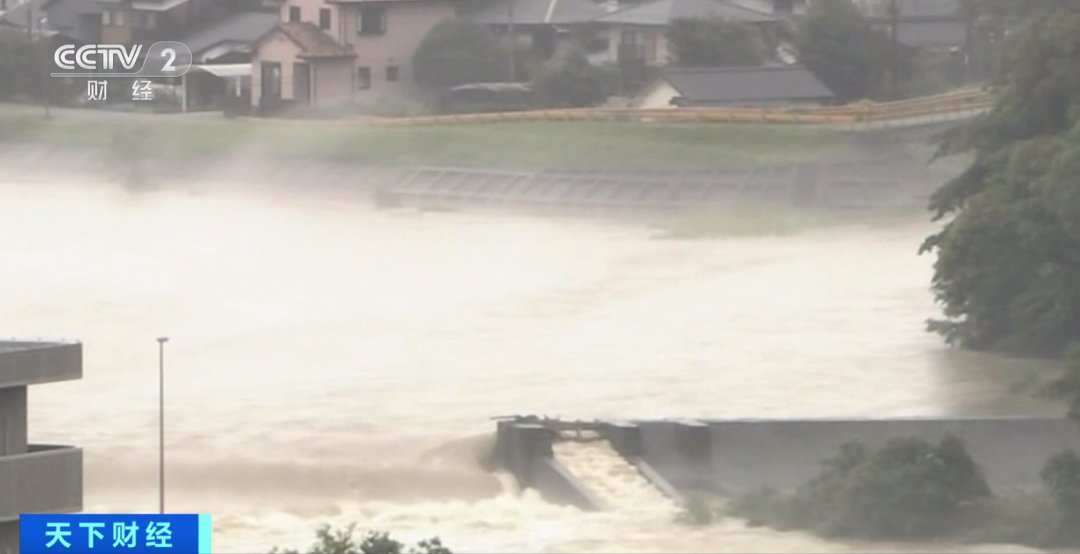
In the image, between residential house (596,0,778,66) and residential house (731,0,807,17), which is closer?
residential house (596,0,778,66)

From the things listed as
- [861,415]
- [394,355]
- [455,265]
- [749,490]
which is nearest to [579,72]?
[455,265]

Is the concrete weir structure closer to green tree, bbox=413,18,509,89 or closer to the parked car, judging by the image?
the parked car

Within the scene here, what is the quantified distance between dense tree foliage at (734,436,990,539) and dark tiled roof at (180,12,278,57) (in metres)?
10.0

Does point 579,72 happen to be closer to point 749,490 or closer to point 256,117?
point 256,117

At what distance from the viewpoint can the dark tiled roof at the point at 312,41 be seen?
1672 centimetres

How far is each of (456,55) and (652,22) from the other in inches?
43.9

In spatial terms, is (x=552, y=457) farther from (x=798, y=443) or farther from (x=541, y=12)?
(x=541, y=12)

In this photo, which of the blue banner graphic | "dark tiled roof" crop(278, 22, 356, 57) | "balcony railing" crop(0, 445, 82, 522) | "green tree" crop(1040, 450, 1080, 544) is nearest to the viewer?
the blue banner graphic

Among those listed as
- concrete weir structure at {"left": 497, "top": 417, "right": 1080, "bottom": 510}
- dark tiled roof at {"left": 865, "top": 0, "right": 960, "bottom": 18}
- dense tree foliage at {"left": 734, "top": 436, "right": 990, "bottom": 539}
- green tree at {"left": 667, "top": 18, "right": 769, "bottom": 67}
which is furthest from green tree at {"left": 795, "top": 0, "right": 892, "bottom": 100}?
dense tree foliage at {"left": 734, "top": 436, "right": 990, "bottom": 539}

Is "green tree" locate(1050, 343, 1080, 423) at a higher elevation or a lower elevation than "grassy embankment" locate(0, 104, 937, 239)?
lower

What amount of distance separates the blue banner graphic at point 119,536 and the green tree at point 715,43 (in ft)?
43.6

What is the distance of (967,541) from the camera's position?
22.9 ft

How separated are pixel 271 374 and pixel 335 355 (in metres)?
0.55

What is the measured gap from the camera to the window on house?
16.9 m
